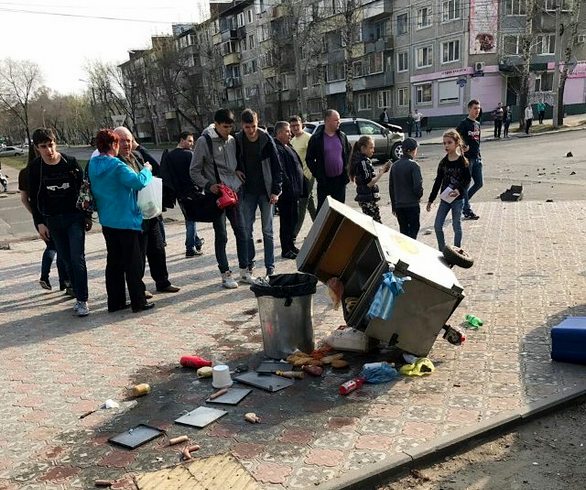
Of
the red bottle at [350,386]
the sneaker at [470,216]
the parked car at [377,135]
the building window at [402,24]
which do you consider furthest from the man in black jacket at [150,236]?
the building window at [402,24]

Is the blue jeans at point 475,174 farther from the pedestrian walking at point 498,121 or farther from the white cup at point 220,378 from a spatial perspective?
the pedestrian walking at point 498,121

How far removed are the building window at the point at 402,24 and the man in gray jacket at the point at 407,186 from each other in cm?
4157

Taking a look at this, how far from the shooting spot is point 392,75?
45.6 meters

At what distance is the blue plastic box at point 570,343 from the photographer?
12.8ft

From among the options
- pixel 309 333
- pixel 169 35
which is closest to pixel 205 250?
pixel 309 333

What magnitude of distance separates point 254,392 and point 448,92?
132ft

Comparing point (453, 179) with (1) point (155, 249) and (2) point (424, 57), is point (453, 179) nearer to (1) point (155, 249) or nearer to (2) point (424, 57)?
(1) point (155, 249)

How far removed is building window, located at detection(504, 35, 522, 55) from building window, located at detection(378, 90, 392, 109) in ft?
35.6

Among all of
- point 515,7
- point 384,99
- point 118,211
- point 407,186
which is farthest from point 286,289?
point 384,99

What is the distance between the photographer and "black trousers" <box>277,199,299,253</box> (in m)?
7.60

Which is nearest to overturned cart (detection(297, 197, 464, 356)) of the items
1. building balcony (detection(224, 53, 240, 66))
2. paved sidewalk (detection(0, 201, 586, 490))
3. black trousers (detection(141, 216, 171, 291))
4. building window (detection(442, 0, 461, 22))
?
paved sidewalk (detection(0, 201, 586, 490))

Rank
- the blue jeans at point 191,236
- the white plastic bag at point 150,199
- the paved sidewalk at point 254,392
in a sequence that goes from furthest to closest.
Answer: the blue jeans at point 191,236, the white plastic bag at point 150,199, the paved sidewalk at point 254,392

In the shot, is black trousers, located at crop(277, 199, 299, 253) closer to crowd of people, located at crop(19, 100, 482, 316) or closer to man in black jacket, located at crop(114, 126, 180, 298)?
crowd of people, located at crop(19, 100, 482, 316)

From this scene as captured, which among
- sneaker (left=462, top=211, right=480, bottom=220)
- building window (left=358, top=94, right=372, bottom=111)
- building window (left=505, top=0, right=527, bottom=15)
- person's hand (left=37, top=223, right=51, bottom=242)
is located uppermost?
building window (left=505, top=0, right=527, bottom=15)
